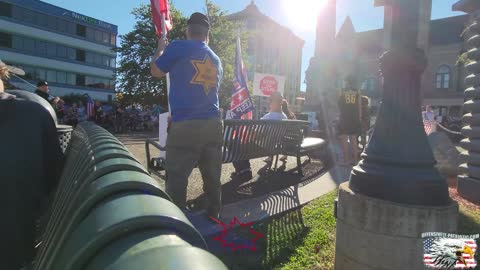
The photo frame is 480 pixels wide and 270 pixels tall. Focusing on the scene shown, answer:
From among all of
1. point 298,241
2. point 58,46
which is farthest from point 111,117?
point 58,46

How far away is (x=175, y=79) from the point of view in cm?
363

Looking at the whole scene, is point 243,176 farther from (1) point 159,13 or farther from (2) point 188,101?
(2) point 188,101

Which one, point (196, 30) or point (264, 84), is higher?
point (264, 84)

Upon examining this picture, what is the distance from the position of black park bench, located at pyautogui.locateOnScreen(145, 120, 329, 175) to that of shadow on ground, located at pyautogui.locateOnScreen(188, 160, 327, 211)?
396mm

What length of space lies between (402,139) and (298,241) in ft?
4.99

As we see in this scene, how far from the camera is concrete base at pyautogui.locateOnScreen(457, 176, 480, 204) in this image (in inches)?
222

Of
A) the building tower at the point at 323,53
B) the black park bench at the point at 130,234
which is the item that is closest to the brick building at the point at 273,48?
the building tower at the point at 323,53

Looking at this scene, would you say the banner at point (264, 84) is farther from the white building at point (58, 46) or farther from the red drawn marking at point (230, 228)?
the white building at point (58, 46)

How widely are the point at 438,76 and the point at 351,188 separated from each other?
2416 inches

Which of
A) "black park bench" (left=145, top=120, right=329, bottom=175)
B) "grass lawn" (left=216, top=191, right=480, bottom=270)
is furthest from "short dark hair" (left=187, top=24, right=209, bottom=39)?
"black park bench" (left=145, top=120, right=329, bottom=175)

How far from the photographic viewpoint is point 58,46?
187 ft

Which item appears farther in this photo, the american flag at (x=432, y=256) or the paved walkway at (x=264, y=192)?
the paved walkway at (x=264, y=192)

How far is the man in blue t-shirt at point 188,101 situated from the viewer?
3.58 meters

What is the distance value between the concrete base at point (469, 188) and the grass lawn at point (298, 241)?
70cm
